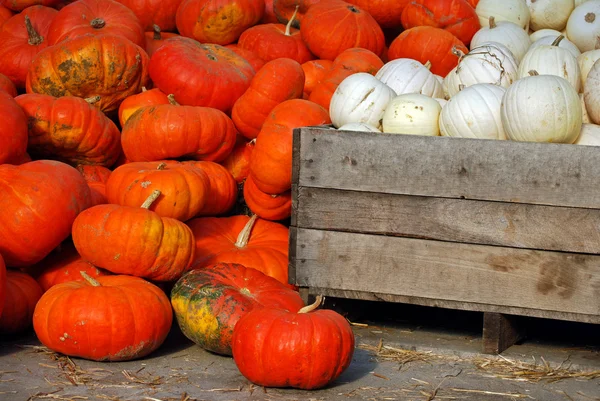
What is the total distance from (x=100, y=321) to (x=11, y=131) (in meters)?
1.14

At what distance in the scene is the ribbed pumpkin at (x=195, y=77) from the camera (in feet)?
14.7

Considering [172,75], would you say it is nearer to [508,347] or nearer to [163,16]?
[163,16]

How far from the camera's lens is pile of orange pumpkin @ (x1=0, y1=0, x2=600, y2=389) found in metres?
3.14

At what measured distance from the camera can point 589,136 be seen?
336cm

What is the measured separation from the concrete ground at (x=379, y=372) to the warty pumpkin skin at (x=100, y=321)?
0.20 ft

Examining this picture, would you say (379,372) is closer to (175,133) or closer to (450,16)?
(175,133)

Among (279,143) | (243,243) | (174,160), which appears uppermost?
(279,143)

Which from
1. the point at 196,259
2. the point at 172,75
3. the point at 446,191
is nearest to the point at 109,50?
the point at 172,75

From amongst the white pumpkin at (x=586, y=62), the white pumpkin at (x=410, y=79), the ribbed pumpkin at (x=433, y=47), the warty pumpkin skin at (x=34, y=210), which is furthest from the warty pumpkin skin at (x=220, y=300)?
the ribbed pumpkin at (x=433, y=47)

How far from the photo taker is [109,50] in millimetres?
4508

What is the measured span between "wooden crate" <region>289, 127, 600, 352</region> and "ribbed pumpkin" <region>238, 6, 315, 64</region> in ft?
5.89

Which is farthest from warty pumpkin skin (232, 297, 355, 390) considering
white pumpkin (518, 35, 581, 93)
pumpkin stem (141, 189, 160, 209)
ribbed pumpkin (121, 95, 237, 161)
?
white pumpkin (518, 35, 581, 93)

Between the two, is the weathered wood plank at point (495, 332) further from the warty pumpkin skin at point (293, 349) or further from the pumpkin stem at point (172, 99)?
the pumpkin stem at point (172, 99)

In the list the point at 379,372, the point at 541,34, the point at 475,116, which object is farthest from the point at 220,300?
the point at 541,34
